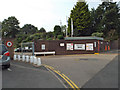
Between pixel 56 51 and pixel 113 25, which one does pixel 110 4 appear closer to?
pixel 113 25

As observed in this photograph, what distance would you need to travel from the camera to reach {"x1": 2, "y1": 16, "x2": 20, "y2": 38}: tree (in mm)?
61438

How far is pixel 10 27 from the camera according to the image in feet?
207

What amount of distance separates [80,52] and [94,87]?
17156 millimetres

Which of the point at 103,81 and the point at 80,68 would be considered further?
the point at 80,68

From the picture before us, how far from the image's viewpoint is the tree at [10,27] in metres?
61.4

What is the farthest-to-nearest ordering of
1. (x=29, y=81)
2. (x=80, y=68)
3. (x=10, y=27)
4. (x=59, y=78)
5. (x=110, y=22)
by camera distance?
(x=10, y=27) → (x=110, y=22) → (x=80, y=68) → (x=59, y=78) → (x=29, y=81)

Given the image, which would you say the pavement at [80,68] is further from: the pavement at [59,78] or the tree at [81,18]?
the tree at [81,18]

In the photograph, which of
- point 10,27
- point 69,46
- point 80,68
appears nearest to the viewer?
point 80,68

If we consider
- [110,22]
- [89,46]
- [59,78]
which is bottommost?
[59,78]

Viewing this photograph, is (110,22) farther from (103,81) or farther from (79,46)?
(103,81)

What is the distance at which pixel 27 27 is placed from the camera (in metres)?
115

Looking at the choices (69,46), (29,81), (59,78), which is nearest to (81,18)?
(69,46)

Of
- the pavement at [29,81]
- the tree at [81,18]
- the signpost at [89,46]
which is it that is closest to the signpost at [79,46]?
the signpost at [89,46]

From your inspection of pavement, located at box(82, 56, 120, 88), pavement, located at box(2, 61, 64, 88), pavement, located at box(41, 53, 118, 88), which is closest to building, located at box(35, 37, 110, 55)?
pavement, located at box(41, 53, 118, 88)
